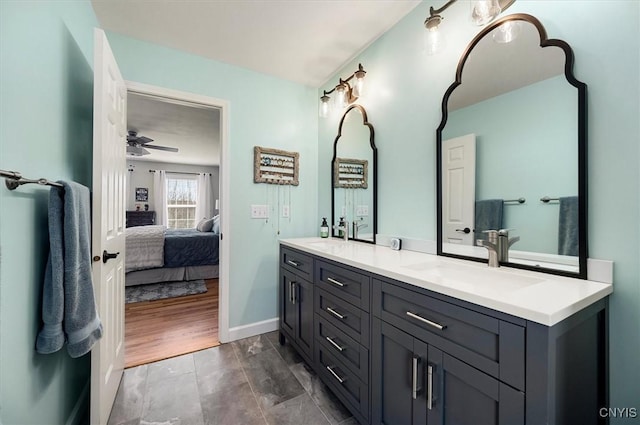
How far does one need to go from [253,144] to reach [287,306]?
Result: 146 cm

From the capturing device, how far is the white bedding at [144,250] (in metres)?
3.66

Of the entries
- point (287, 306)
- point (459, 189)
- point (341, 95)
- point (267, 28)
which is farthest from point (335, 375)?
point (267, 28)

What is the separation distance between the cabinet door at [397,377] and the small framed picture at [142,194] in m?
7.61

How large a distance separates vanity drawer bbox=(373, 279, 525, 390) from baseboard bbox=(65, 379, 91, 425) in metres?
1.64

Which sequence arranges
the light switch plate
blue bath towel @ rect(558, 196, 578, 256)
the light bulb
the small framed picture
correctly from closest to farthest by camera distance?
1. blue bath towel @ rect(558, 196, 578, 256)
2. the light bulb
3. the light switch plate
4. the small framed picture

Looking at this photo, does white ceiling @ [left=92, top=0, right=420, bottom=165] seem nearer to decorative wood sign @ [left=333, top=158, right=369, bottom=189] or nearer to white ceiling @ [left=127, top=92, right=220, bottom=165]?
white ceiling @ [left=127, top=92, right=220, bottom=165]

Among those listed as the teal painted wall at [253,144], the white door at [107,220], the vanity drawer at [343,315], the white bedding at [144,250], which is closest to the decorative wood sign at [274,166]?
the teal painted wall at [253,144]

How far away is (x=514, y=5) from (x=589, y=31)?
36cm

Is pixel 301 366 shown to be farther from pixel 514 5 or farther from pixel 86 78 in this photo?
pixel 514 5

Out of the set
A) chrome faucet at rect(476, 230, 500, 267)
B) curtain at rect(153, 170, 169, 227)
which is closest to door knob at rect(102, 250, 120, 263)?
chrome faucet at rect(476, 230, 500, 267)

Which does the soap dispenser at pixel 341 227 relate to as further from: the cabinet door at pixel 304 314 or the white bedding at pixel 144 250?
the white bedding at pixel 144 250

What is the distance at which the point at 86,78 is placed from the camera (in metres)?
1.55

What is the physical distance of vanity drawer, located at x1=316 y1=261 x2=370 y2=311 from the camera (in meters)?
1.32

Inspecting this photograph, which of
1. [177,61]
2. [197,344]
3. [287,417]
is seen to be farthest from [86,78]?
[287,417]
